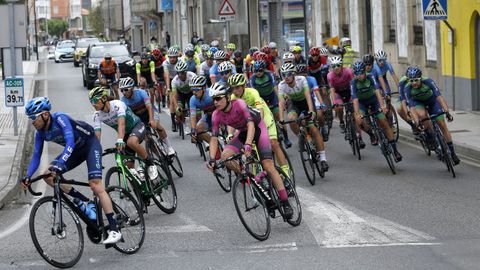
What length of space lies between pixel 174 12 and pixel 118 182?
65.0 meters

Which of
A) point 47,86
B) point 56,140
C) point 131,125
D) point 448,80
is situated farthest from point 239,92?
point 47,86

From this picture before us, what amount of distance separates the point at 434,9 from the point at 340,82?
3.29 m

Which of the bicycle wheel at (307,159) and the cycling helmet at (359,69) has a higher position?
the cycling helmet at (359,69)

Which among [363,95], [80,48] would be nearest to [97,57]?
[80,48]

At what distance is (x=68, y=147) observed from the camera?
9797mm

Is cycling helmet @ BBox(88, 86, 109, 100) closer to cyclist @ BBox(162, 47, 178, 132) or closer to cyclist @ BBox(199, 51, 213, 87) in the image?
cyclist @ BBox(162, 47, 178, 132)

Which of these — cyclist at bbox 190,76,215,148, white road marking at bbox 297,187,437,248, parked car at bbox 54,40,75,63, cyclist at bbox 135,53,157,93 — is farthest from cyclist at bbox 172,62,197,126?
parked car at bbox 54,40,75,63

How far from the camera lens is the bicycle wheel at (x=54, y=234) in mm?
9586

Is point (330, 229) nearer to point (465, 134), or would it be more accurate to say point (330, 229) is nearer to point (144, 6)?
point (465, 134)

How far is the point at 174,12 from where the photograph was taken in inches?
2982

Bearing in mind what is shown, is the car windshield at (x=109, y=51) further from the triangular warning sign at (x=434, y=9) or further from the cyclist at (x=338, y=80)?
the cyclist at (x=338, y=80)

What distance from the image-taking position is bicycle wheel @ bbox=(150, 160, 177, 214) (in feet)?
40.8

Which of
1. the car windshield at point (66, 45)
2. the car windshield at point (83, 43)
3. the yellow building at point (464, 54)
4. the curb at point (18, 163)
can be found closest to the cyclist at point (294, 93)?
the curb at point (18, 163)

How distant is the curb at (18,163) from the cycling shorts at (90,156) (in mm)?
3847
